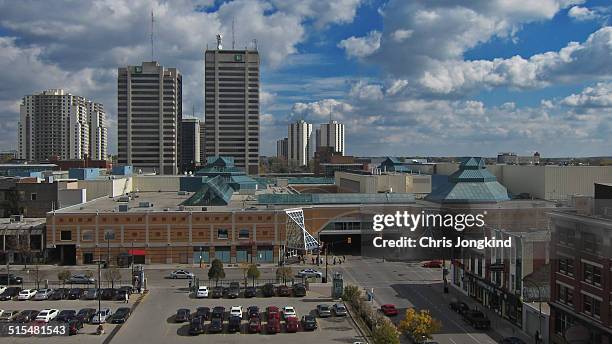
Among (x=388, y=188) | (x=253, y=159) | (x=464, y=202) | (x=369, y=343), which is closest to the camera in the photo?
(x=369, y=343)

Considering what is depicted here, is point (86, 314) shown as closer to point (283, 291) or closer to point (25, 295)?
point (25, 295)

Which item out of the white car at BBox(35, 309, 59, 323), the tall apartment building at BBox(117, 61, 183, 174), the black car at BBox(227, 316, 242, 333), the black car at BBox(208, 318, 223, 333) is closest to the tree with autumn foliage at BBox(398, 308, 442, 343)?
the black car at BBox(227, 316, 242, 333)

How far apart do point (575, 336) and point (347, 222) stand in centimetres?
2887

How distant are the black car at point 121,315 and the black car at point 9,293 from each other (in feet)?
27.3

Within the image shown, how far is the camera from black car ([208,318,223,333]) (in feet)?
88.9

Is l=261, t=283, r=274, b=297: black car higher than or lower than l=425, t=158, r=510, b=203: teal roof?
lower

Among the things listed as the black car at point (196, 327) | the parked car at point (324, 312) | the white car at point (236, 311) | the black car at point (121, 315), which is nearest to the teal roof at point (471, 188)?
the parked car at point (324, 312)

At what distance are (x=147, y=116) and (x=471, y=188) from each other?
8728 centimetres

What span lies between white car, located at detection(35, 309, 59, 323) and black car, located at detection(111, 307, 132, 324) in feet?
9.37

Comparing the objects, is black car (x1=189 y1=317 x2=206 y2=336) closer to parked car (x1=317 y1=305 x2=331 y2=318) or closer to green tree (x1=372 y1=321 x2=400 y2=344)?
parked car (x1=317 y1=305 x2=331 y2=318)

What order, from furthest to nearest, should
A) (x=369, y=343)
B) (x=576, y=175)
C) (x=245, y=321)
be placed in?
(x=576, y=175) < (x=245, y=321) < (x=369, y=343)

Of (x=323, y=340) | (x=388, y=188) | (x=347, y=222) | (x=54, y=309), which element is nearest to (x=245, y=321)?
(x=323, y=340)

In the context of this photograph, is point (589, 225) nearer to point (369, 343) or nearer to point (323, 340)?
point (369, 343)

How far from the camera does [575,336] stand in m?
23.8
